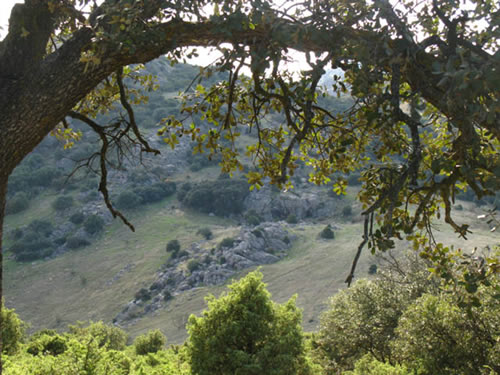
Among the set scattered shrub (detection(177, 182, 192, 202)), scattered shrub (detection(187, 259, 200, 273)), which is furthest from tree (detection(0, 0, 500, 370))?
scattered shrub (detection(177, 182, 192, 202))

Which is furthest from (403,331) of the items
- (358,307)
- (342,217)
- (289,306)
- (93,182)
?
(93,182)

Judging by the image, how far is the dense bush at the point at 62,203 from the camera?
54.2 metres

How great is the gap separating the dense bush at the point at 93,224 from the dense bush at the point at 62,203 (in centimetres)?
536

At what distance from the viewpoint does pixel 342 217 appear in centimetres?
5181

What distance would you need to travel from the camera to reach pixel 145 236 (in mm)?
48250

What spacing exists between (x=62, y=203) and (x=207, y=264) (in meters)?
23.7

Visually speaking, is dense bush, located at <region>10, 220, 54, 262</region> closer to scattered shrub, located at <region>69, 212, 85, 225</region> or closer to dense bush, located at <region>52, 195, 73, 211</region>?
scattered shrub, located at <region>69, 212, 85, 225</region>

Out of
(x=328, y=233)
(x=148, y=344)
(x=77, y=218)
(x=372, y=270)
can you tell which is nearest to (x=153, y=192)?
(x=77, y=218)

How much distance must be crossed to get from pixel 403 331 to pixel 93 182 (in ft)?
186

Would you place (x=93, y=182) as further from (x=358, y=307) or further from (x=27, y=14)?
(x=27, y=14)

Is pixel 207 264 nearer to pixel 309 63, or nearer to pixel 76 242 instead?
pixel 76 242

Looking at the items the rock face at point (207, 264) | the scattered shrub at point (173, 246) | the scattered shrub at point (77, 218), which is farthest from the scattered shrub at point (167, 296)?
the scattered shrub at point (77, 218)

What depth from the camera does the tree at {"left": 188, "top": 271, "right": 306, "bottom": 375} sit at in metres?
9.45

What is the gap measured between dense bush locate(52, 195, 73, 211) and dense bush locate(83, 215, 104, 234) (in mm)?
5363
